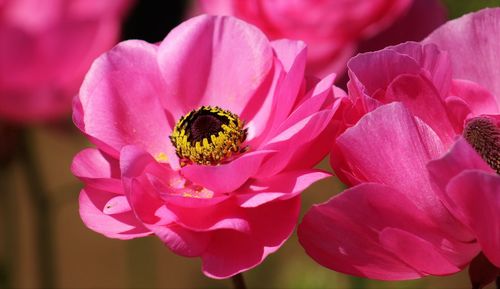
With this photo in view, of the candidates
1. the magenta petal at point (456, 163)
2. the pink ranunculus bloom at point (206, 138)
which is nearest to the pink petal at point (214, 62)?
the pink ranunculus bloom at point (206, 138)

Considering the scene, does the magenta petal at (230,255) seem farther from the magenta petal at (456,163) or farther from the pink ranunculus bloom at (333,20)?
the pink ranunculus bloom at (333,20)

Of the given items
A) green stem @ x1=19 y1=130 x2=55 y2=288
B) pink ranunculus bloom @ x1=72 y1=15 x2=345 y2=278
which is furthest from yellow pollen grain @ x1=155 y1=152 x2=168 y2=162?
green stem @ x1=19 y1=130 x2=55 y2=288

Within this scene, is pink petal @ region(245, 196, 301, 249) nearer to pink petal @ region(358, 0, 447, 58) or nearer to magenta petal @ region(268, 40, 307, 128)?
magenta petal @ region(268, 40, 307, 128)

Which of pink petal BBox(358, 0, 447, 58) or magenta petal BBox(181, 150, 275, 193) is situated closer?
magenta petal BBox(181, 150, 275, 193)

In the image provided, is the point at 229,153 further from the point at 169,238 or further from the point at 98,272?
the point at 98,272

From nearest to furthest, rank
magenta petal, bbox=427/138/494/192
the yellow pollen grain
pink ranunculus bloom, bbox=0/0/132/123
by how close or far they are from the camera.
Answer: magenta petal, bbox=427/138/494/192 → the yellow pollen grain → pink ranunculus bloom, bbox=0/0/132/123

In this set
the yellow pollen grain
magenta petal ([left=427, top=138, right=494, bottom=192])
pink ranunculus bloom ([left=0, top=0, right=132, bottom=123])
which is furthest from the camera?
pink ranunculus bloom ([left=0, top=0, right=132, bottom=123])

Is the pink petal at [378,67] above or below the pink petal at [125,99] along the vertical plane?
above

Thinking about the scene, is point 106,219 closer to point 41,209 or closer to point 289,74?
point 289,74
